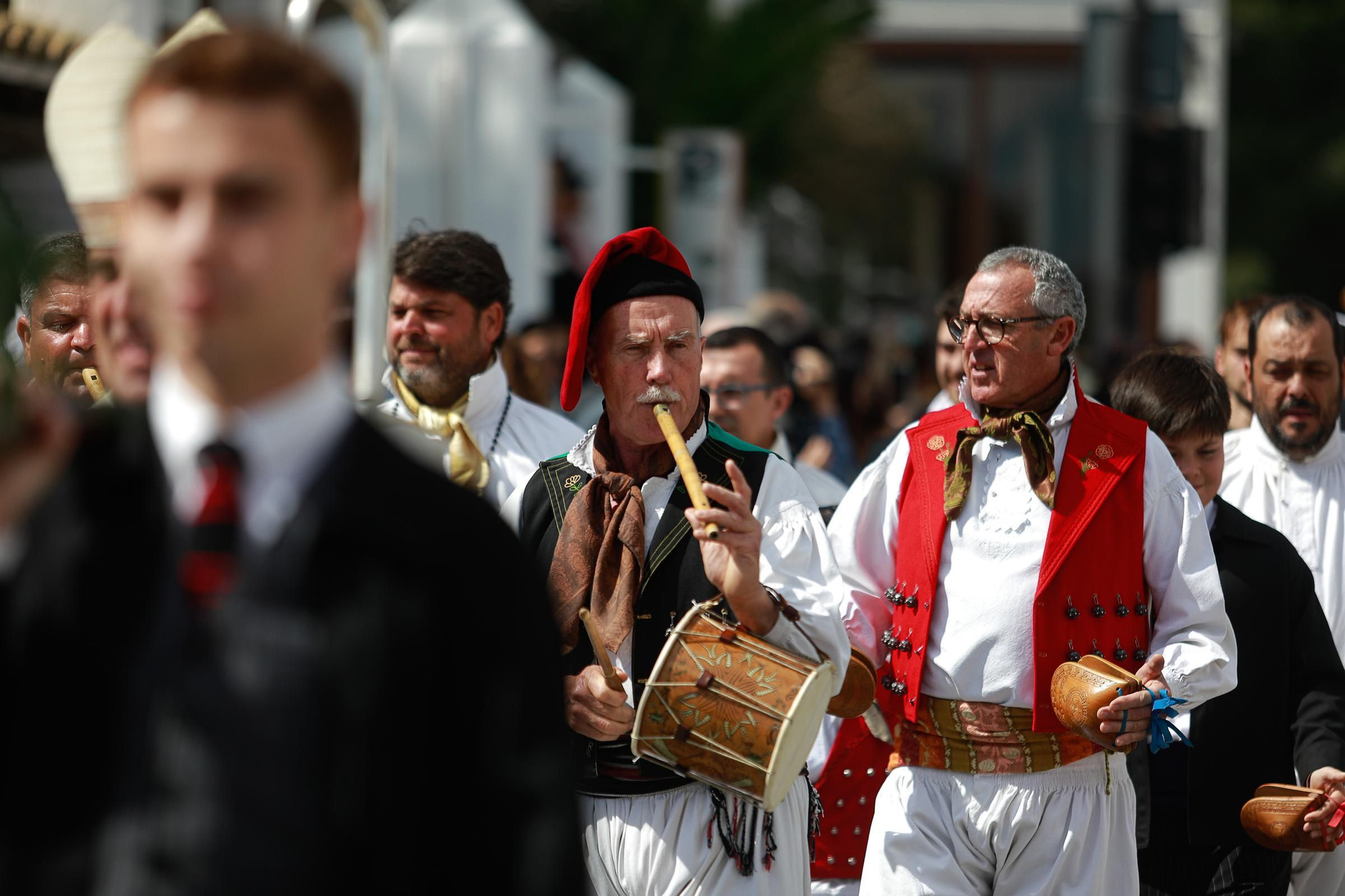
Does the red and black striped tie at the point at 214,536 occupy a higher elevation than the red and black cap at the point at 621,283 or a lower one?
lower

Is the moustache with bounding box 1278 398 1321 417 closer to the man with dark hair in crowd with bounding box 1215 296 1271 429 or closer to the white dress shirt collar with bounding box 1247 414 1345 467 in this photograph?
the white dress shirt collar with bounding box 1247 414 1345 467

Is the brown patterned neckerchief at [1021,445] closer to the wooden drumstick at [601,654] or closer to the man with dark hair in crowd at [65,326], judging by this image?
the wooden drumstick at [601,654]

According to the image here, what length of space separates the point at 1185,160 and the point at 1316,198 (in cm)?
1762

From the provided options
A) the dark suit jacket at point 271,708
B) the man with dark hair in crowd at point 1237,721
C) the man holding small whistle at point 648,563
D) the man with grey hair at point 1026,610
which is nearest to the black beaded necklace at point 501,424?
the man holding small whistle at point 648,563

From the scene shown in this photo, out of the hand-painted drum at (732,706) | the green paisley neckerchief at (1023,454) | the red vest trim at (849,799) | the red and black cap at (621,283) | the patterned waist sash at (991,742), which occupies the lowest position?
the red vest trim at (849,799)

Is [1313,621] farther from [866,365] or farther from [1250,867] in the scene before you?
[866,365]

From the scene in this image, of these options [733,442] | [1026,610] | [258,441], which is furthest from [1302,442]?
[258,441]

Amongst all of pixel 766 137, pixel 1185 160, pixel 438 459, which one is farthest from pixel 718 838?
pixel 766 137

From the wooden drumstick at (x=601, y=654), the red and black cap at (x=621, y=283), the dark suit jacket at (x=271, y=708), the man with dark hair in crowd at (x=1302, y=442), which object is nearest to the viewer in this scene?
the dark suit jacket at (x=271, y=708)

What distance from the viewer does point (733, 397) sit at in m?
6.55

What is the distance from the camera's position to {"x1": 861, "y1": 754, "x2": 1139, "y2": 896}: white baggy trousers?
14.0 feet

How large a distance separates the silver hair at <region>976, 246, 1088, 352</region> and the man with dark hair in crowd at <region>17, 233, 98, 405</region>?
2146mm

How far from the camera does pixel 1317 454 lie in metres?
5.55

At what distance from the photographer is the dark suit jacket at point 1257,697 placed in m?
4.75
